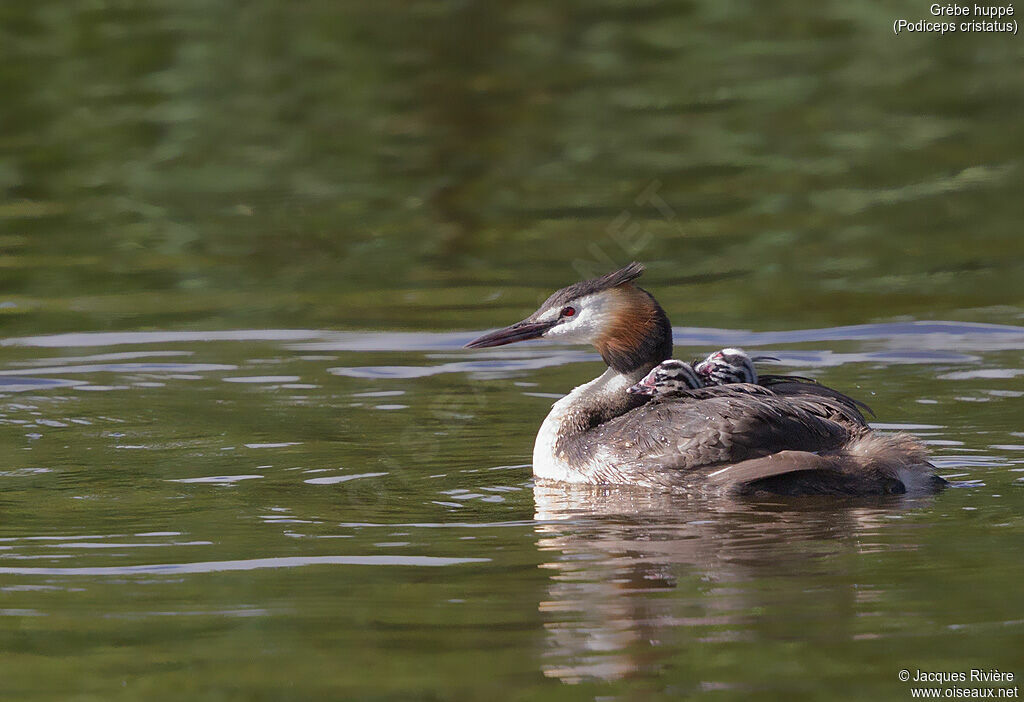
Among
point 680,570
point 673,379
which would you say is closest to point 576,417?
point 673,379

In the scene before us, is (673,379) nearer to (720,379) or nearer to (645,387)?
(645,387)

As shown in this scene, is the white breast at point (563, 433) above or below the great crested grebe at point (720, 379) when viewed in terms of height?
below

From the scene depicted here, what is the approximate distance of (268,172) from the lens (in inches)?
639

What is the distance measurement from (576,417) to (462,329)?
328 centimetres

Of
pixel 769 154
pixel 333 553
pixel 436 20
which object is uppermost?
pixel 436 20

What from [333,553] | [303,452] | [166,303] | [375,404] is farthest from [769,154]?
[333,553]

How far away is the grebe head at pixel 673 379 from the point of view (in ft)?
27.9

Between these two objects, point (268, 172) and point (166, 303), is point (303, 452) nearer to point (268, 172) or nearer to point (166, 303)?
point (166, 303)

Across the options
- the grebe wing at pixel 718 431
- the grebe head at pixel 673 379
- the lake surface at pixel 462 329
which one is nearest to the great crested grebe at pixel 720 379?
the grebe head at pixel 673 379

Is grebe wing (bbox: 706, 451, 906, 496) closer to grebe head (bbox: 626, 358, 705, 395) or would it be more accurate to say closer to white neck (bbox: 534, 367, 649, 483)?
grebe head (bbox: 626, 358, 705, 395)

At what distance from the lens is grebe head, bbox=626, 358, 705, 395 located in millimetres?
8516

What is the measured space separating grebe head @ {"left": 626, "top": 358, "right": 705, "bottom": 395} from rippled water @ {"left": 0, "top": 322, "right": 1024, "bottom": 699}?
0.62m

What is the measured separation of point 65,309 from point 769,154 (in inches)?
257

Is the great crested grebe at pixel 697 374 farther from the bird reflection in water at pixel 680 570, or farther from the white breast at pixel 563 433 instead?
the bird reflection in water at pixel 680 570
